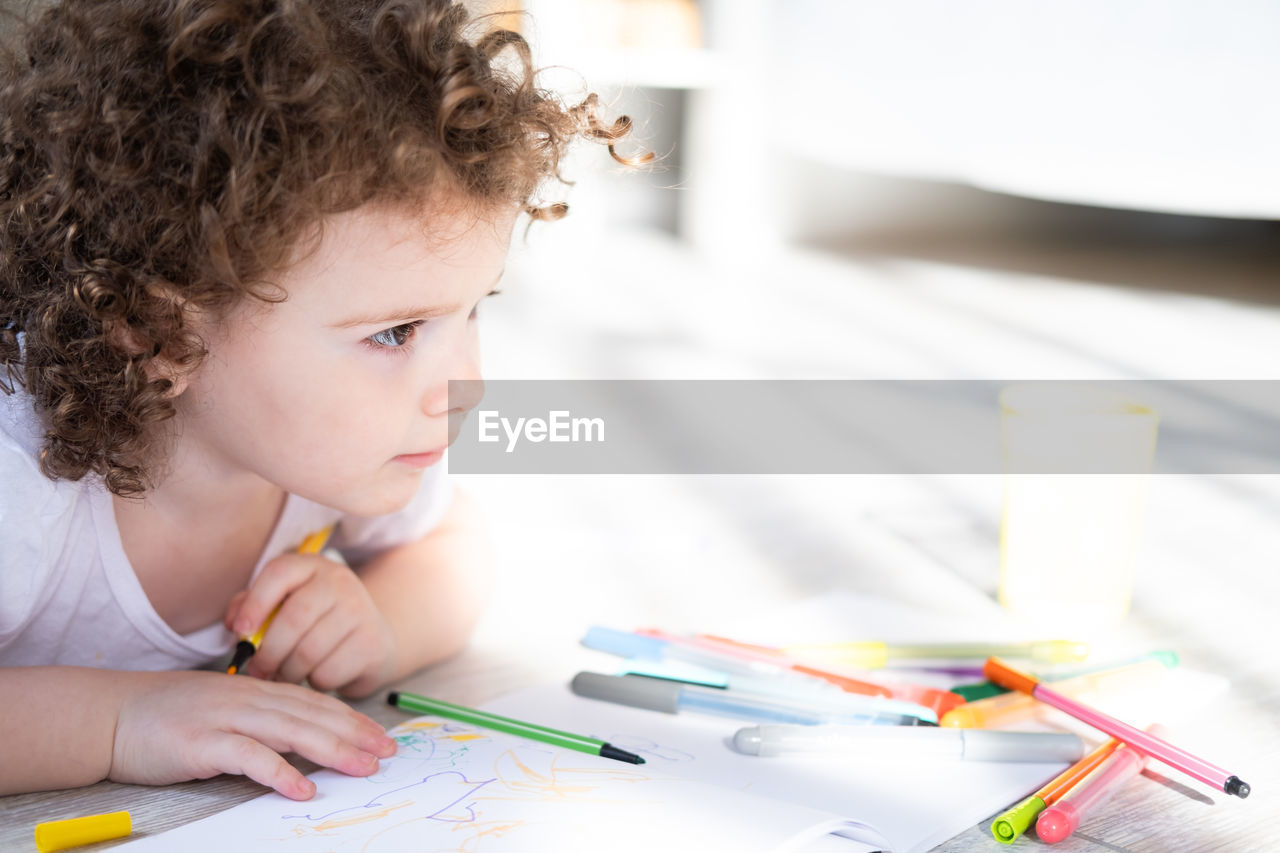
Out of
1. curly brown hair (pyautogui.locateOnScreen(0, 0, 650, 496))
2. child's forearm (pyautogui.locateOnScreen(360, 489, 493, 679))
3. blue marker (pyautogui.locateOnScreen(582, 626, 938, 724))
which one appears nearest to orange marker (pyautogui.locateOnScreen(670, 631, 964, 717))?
blue marker (pyautogui.locateOnScreen(582, 626, 938, 724))

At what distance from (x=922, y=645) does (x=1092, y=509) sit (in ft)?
0.38

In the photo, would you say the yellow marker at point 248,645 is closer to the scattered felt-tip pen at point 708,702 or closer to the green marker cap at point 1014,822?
the scattered felt-tip pen at point 708,702

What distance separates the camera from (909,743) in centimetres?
52

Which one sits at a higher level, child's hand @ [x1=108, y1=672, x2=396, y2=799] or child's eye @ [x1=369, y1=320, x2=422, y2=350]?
child's eye @ [x1=369, y1=320, x2=422, y2=350]

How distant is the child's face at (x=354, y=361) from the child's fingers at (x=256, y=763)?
0.13m

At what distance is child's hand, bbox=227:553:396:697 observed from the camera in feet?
1.94

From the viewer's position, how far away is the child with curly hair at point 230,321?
0.50 m

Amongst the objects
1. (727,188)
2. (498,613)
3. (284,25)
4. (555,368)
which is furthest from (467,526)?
(727,188)

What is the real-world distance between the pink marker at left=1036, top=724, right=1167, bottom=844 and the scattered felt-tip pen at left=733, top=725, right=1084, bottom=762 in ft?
0.05

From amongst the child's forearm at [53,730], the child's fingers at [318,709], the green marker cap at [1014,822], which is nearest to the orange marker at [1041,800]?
the green marker cap at [1014,822]

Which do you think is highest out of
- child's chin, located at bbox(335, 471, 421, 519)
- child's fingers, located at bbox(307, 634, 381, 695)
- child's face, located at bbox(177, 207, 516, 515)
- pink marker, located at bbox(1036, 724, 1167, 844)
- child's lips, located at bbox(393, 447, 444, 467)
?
child's face, located at bbox(177, 207, 516, 515)

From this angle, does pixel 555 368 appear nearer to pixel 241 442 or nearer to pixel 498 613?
pixel 498 613

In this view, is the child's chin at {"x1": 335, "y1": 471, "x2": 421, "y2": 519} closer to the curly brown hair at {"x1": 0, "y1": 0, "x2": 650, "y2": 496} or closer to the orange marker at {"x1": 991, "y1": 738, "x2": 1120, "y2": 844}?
the curly brown hair at {"x1": 0, "y1": 0, "x2": 650, "y2": 496}

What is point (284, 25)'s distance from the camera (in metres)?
0.50
